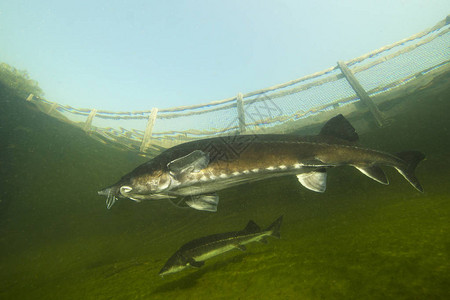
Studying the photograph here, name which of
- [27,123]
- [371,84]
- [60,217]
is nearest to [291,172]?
[60,217]

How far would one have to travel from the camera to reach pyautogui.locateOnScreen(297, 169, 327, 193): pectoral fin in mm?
2197

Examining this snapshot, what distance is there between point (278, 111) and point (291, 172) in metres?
6.35

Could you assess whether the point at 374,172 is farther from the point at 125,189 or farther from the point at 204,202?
the point at 125,189

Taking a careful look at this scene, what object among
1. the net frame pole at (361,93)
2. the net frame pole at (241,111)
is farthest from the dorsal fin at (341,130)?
the net frame pole at (241,111)

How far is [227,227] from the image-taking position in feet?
13.1

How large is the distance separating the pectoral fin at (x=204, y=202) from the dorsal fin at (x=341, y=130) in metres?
1.67

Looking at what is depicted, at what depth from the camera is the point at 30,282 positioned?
2.83m

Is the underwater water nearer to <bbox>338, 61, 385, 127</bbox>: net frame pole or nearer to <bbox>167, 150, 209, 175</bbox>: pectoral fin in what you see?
<bbox>338, 61, 385, 127</bbox>: net frame pole

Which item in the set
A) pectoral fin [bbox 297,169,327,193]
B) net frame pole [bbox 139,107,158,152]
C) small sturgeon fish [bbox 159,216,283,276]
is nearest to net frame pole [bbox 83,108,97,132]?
net frame pole [bbox 139,107,158,152]

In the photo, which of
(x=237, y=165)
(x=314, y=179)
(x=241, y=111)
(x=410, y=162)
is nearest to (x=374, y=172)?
(x=410, y=162)

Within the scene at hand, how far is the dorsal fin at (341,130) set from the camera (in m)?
2.34

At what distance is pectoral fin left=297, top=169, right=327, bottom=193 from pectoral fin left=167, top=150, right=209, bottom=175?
3.95ft

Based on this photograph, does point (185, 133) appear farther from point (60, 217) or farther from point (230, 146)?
point (230, 146)

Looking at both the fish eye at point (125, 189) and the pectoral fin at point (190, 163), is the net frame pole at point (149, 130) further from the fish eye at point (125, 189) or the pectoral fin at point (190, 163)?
the pectoral fin at point (190, 163)
